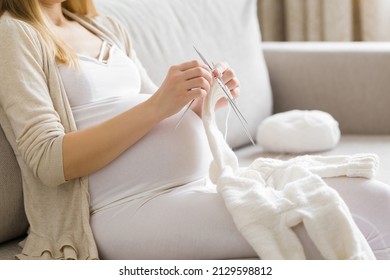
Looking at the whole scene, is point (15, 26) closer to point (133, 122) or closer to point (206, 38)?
point (133, 122)

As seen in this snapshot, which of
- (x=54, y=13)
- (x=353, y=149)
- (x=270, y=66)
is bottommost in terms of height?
(x=353, y=149)

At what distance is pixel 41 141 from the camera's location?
4.48 ft

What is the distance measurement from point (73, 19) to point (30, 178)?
1.35 ft

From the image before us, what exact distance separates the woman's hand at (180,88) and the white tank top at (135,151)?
→ 0.07m

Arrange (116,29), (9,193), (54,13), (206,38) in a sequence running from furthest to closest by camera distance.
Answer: (206,38) → (116,29) → (54,13) → (9,193)

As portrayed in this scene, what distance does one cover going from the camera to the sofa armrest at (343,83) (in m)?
2.33

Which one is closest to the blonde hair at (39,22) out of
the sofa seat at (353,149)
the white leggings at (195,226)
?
the white leggings at (195,226)

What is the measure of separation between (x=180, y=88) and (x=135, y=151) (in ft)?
0.48

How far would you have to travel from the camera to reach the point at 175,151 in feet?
4.65

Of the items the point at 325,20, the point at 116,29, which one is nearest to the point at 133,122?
the point at 116,29

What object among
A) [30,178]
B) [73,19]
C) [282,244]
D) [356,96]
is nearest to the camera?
[282,244]

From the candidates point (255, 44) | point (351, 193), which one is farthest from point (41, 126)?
point (255, 44)

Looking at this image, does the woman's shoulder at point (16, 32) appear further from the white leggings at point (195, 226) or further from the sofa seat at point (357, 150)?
the sofa seat at point (357, 150)

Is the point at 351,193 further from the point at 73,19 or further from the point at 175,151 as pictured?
the point at 73,19
